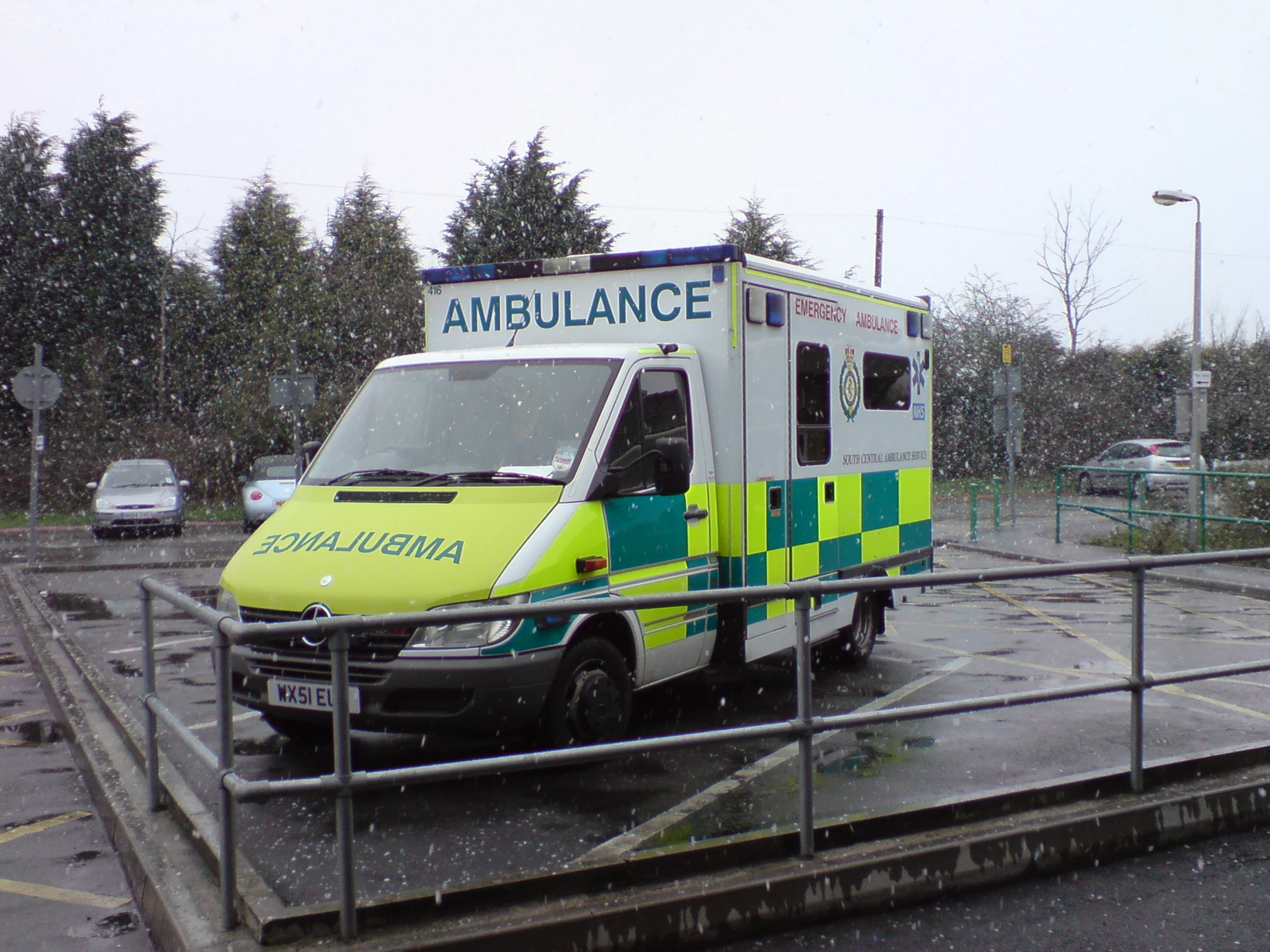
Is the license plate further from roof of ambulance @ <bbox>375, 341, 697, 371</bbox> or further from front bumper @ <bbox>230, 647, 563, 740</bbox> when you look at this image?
roof of ambulance @ <bbox>375, 341, 697, 371</bbox>

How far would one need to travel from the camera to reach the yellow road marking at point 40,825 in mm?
5387

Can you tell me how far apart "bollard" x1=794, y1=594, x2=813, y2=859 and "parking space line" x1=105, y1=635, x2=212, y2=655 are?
198cm

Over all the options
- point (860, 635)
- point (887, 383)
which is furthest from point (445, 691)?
point (887, 383)

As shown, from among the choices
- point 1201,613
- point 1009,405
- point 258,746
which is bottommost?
point 1201,613

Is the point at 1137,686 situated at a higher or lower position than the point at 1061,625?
higher

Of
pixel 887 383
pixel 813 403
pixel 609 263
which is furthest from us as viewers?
pixel 887 383

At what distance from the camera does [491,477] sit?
235 inches

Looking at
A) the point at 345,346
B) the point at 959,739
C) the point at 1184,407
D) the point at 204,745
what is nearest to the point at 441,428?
the point at 204,745

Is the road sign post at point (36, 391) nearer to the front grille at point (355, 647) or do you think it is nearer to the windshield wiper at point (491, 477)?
the windshield wiper at point (491, 477)

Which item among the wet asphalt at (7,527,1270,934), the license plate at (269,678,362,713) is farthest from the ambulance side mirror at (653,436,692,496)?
the license plate at (269,678,362,713)

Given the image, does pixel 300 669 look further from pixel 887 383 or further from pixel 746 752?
pixel 887 383

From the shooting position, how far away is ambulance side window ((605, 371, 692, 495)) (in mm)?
6164

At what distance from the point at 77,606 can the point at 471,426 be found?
835cm

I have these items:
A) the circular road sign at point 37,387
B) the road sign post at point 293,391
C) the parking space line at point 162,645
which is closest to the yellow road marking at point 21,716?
the parking space line at point 162,645
